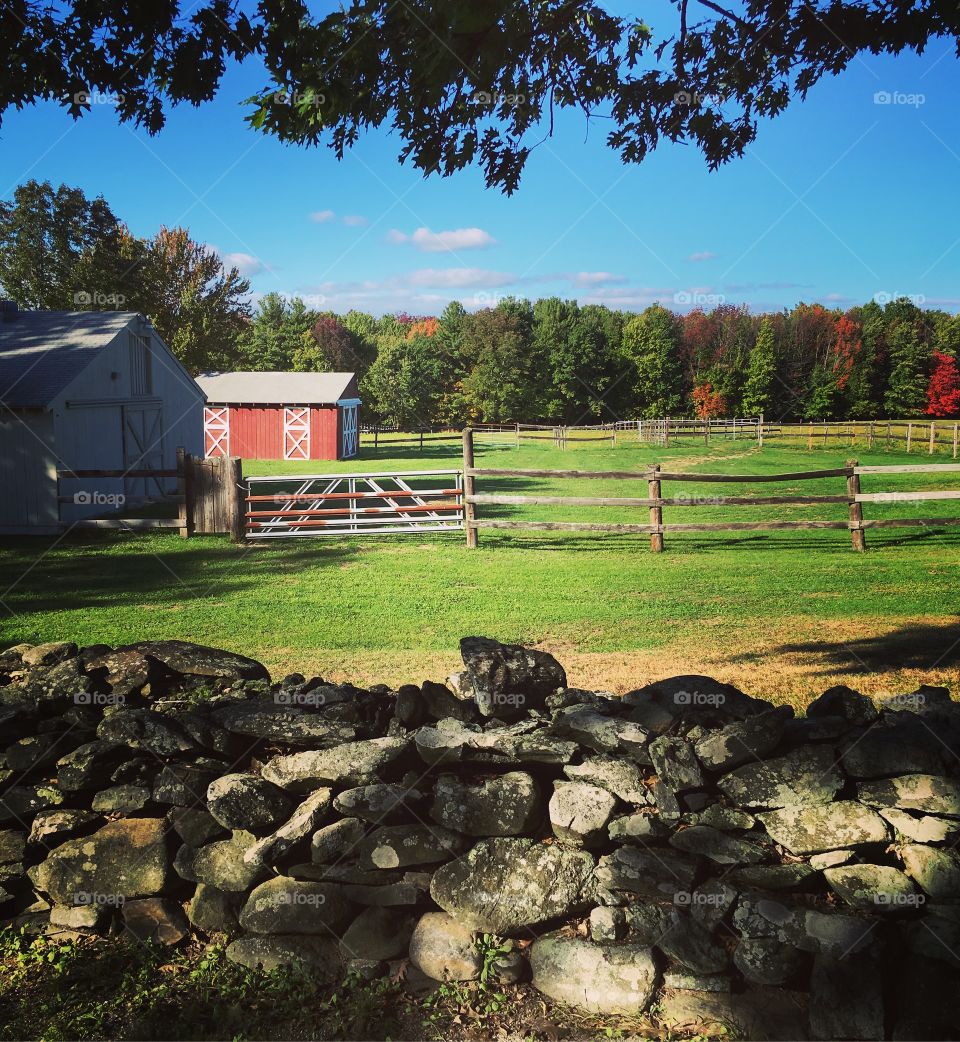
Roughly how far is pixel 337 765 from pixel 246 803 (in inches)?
18.1

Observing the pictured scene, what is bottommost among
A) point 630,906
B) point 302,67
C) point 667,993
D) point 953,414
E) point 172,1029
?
point 172,1029

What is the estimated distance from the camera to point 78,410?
15844mm

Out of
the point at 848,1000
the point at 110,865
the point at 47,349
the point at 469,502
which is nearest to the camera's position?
the point at 848,1000

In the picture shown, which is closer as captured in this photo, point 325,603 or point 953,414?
point 325,603

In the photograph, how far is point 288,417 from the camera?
33781mm

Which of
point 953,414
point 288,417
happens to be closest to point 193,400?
point 288,417

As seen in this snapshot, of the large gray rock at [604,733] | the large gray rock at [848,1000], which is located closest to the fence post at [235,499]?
the large gray rock at [604,733]

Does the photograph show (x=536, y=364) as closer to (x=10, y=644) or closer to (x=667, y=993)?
(x=10, y=644)

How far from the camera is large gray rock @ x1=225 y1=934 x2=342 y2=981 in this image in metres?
3.54

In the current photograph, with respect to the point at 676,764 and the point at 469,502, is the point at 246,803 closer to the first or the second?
the point at 676,764

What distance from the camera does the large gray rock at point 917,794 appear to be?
322cm

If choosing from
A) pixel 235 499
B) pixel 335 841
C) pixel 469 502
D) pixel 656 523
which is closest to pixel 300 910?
pixel 335 841

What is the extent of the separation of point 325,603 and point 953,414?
1479 centimetres

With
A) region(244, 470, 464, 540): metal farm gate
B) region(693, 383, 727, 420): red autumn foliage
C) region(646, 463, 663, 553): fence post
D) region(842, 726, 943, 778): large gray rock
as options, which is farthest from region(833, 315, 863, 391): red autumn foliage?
region(842, 726, 943, 778): large gray rock
